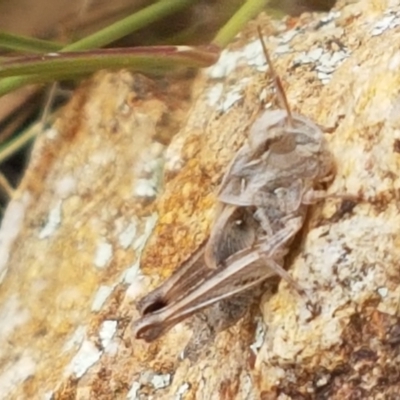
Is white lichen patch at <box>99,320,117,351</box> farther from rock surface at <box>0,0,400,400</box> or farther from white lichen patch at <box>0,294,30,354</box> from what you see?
white lichen patch at <box>0,294,30,354</box>

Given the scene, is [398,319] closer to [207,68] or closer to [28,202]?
[207,68]

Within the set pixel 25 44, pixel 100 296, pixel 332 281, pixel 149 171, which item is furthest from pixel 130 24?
pixel 332 281

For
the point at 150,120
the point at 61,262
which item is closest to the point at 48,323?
the point at 61,262

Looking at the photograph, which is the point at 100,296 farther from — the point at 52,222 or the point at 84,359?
the point at 52,222

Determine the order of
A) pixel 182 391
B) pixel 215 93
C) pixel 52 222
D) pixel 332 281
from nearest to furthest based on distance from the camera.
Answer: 1. pixel 332 281
2. pixel 182 391
3. pixel 215 93
4. pixel 52 222

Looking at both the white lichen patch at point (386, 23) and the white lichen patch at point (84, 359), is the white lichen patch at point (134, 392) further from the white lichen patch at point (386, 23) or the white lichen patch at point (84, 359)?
the white lichen patch at point (386, 23)

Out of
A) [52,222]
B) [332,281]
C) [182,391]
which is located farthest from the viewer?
[52,222]
